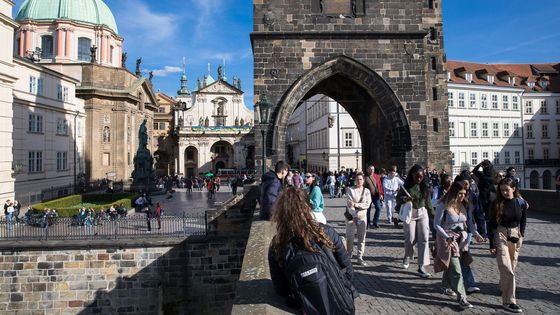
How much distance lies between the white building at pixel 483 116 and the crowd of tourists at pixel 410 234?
32409 mm

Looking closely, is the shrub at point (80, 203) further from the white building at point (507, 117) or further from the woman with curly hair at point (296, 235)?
the white building at point (507, 117)

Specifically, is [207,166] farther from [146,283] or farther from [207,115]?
[146,283]

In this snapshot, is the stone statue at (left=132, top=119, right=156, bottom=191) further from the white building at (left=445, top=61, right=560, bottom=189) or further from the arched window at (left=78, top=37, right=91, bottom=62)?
the white building at (left=445, top=61, right=560, bottom=189)

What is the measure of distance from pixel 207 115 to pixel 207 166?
25.2ft

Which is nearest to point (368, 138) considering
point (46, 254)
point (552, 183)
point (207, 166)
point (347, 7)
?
point (347, 7)

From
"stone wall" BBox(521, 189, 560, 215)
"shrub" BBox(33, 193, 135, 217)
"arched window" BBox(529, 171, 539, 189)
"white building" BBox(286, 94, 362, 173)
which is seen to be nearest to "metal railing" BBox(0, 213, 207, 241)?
"shrub" BBox(33, 193, 135, 217)

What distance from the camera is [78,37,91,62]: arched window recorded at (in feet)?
126

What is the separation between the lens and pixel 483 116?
4091cm

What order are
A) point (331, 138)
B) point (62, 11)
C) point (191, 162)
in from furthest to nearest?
point (191, 162)
point (331, 138)
point (62, 11)

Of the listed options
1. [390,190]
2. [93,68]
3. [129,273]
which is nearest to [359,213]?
[390,190]

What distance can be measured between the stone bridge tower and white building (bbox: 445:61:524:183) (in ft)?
79.9

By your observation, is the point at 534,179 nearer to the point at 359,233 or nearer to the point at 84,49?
the point at 359,233

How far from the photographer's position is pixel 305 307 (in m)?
2.70

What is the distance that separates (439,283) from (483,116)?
39.9 m
